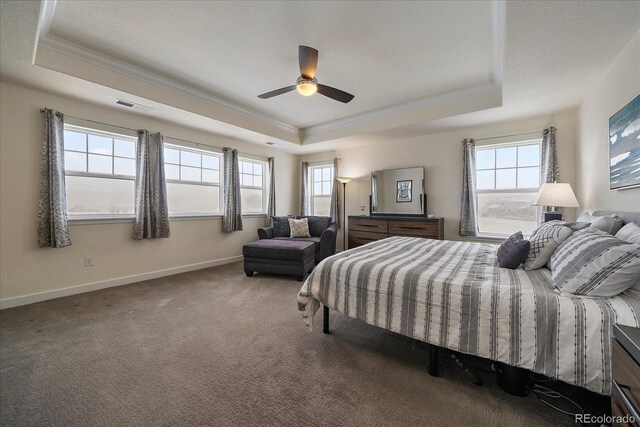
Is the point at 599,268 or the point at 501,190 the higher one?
the point at 501,190

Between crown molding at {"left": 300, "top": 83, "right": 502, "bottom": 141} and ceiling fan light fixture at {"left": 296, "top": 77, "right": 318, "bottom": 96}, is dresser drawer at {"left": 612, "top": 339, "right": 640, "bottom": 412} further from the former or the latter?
crown molding at {"left": 300, "top": 83, "right": 502, "bottom": 141}

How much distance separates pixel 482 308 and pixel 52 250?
4486 millimetres

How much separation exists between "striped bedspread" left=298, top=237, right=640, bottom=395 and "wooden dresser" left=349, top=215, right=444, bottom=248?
1987 millimetres

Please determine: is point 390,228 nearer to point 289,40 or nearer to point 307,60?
point 307,60

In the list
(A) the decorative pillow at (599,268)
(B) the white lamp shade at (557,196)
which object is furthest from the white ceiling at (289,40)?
(A) the decorative pillow at (599,268)

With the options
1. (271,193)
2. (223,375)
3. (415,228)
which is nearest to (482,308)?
(223,375)

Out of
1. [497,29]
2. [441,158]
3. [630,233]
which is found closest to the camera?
[630,233]

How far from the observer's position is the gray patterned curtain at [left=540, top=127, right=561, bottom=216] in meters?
3.38

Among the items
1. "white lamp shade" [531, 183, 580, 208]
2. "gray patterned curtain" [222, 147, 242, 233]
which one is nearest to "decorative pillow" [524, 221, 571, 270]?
"white lamp shade" [531, 183, 580, 208]

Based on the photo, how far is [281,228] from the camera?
4.71 m

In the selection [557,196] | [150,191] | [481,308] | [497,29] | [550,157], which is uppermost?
[497,29]

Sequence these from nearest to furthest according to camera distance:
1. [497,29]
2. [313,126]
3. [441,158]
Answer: [497,29] < [441,158] < [313,126]

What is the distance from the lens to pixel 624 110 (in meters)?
1.93

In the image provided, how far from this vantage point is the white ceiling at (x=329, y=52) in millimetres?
1959
